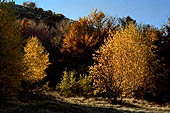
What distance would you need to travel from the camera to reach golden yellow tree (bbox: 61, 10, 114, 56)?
23642mm

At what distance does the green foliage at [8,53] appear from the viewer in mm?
10367

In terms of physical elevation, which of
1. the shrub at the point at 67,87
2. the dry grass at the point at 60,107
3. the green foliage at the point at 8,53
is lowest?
the dry grass at the point at 60,107

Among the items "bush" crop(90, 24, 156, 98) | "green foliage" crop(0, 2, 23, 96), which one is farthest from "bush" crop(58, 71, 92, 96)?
"green foliage" crop(0, 2, 23, 96)

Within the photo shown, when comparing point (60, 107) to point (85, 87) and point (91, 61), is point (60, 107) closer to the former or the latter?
point (85, 87)

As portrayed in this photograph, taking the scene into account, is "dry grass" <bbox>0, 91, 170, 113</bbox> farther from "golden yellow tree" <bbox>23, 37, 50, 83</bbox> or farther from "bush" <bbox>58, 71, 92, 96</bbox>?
"bush" <bbox>58, 71, 92, 96</bbox>

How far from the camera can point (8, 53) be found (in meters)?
10.5

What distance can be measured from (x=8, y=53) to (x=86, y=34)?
13.7 metres

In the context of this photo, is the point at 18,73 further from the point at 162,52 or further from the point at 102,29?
the point at 102,29

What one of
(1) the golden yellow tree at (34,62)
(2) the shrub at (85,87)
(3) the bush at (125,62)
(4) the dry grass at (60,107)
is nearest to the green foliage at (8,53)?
(4) the dry grass at (60,107)

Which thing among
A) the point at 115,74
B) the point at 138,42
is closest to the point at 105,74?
the point at 115,74

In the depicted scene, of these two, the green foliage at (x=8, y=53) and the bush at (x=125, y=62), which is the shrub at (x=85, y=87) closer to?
the bush at (x=125, y=62)

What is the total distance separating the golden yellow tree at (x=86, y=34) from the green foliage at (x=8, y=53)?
12.6 metres

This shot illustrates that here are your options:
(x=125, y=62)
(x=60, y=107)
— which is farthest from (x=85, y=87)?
(x=60, y=107)

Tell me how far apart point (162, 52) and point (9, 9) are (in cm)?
1538
